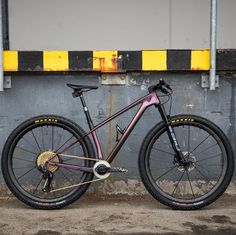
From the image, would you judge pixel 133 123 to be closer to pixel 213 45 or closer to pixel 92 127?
pixel 92 127

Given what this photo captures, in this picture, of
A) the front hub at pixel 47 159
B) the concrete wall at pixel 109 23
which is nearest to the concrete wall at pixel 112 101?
the concrete wall at pixel 109 23

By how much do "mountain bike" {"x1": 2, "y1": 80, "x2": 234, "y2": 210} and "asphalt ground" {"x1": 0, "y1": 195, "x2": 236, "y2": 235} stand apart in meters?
0.13

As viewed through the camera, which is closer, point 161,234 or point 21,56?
point 161,234

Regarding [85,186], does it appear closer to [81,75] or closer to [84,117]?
[84,117]

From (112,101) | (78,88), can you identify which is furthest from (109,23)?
(78,88)

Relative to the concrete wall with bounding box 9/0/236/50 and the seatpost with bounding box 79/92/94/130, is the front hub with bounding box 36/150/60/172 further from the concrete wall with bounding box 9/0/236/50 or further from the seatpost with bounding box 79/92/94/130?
the concrete wall with bounding box 9/0/236/50

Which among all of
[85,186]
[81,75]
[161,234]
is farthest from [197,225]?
[81,75]

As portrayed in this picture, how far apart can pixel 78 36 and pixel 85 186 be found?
1.60m

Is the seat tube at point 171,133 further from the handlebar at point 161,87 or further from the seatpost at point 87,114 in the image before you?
the seatpost at point 87,114

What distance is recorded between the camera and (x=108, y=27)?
5.23 metres

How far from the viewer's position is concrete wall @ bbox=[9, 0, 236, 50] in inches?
205

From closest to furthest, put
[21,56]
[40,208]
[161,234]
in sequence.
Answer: [161,234], [40,208], [21,56]

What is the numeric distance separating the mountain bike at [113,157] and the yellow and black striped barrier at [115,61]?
12.3 inches

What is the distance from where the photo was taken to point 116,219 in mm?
4359
